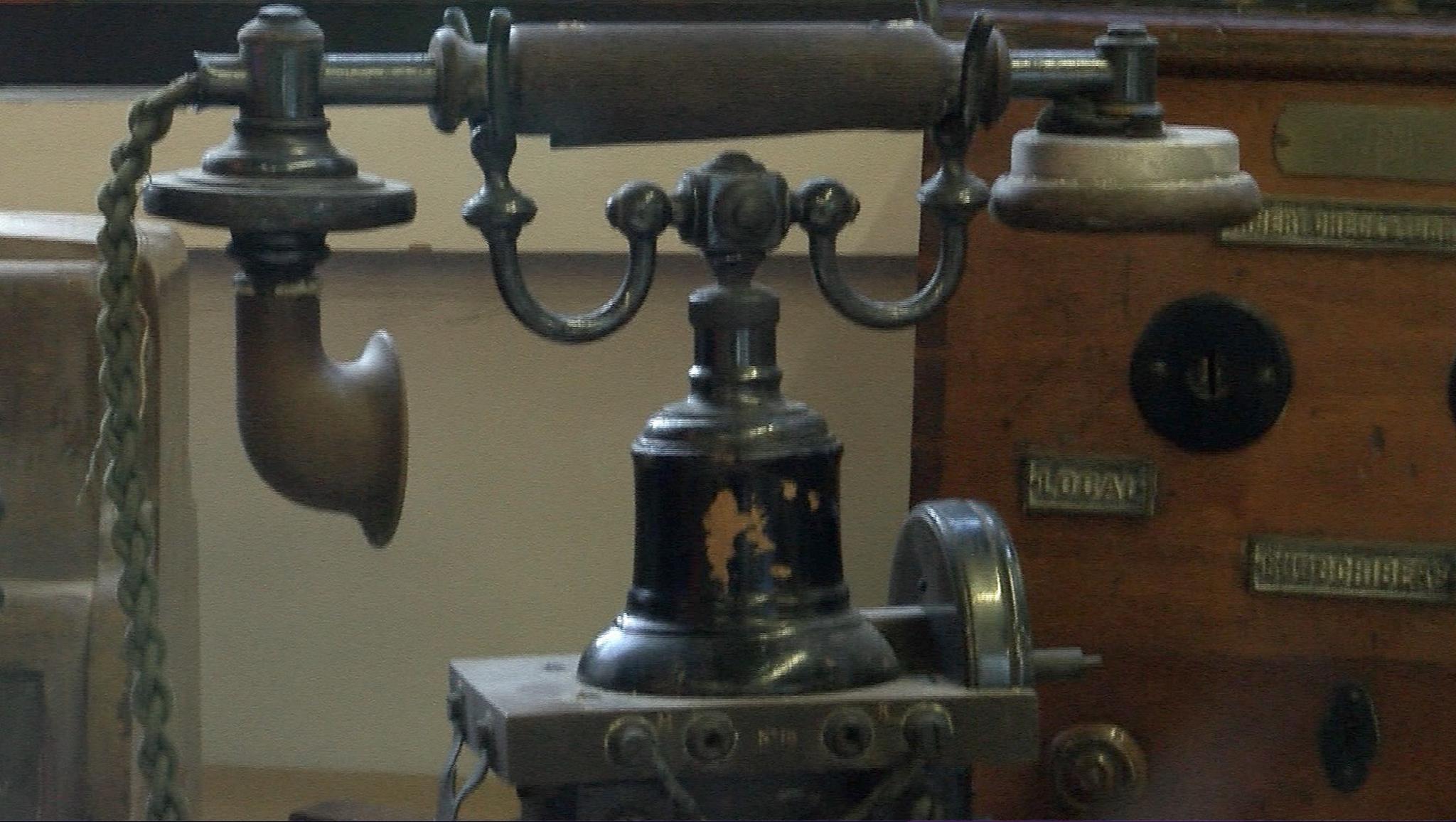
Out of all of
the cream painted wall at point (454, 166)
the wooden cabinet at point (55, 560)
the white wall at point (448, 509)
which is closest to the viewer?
the wooden cabinet at point (55, 560)

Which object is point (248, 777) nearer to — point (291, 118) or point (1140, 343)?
point (1140, 343)

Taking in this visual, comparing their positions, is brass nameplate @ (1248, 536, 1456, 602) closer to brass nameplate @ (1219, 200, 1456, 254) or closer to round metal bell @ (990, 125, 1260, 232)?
brass nameplate @ (1219, 200, 1456, 254)

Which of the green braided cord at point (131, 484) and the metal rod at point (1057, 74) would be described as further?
the metal rod at point (1057, 74)

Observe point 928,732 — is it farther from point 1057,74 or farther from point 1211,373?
point 1211,373

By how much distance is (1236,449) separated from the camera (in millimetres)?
1278

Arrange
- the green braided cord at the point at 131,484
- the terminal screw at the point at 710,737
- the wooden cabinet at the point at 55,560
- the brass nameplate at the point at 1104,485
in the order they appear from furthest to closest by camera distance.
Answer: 1. the brass nameplate at the point at 1104,485
2. the wooden cabinet at the point at 55,560
3. the terminal screw at the point at 710,737
4. the green braided cord at the point at 131,484

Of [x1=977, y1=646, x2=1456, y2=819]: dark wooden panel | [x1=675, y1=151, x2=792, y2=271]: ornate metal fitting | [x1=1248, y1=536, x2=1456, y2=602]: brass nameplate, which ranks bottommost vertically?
[x1=977, y1=646, x2=1456, y2=819]: dark wooden panel

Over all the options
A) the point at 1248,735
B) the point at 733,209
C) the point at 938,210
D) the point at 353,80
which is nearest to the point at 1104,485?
the point at 1248,735

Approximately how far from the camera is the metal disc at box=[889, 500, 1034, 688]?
2.96 feet

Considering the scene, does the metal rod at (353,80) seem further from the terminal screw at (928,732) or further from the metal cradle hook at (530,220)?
the terminal screw at (928,732)

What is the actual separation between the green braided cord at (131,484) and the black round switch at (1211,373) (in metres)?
0.73

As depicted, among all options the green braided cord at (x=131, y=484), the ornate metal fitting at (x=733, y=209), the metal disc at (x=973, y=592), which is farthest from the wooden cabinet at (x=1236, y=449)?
the green braided cord at (x=131, y=484)

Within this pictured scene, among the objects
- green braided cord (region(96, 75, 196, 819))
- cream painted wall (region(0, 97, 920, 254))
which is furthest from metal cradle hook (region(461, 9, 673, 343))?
cream painted wall (region(0, 97, 920, 254))

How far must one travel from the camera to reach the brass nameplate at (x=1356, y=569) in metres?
1.26
